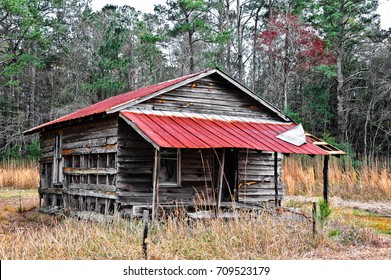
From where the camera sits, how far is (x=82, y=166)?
1572 cm

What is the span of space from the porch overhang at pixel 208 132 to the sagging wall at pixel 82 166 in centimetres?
140

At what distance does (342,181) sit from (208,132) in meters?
10.3

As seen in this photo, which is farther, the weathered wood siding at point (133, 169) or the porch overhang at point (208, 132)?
the weathered wood siding at point (133, 169)

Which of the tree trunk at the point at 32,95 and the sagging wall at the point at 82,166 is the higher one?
the tree trunk at the point at 32,95

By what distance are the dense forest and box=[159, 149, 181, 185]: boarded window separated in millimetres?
17537

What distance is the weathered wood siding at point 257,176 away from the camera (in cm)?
1598

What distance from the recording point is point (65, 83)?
3894 centimetres

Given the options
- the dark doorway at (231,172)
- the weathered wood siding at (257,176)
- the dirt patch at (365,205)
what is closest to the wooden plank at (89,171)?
the dark doorway at (231,172)

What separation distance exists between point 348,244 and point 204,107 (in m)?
6.58

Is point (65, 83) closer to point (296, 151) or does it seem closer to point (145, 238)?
point (296, 151)

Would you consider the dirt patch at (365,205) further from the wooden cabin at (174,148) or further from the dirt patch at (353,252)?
the dirt patch at (353,252)

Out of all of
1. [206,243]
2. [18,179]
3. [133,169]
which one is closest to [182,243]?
[206,243]

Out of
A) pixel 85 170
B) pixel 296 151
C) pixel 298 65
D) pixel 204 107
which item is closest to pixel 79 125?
pixel 85 170

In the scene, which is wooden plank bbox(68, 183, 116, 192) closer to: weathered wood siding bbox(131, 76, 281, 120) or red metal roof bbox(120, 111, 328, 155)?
red metal roof bbox(120, 111, 328, 155)
